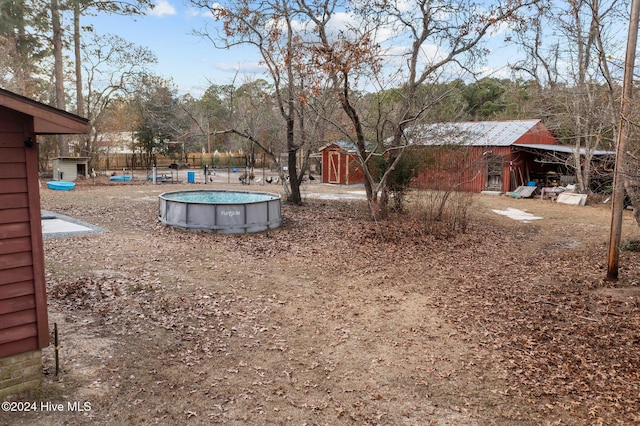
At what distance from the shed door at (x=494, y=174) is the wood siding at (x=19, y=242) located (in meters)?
22.1

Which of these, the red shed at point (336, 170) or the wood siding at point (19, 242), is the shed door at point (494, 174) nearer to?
the red shed at point (336, 170)

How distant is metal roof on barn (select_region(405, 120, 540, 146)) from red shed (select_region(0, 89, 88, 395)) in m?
10.2

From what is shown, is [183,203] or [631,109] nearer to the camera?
[631,109]

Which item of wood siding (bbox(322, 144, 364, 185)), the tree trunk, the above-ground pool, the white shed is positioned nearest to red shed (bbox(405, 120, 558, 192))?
the above-ground pool

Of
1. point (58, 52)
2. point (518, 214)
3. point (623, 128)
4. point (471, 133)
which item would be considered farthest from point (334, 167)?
point (623, 128)

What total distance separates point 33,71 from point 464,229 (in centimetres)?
2540

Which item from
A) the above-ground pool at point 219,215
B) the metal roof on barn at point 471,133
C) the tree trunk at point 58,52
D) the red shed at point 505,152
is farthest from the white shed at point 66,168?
the red shed at point 505,152

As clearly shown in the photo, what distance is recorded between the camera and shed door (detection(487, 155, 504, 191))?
22.7 metres

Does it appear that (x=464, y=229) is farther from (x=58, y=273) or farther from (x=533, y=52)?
(x=533, y=52)

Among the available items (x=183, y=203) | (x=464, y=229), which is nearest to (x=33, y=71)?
(x=183, y=203)

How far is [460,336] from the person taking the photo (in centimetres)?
566

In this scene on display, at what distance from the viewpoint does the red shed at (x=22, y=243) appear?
367 cm

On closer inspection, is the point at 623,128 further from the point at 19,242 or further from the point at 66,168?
the point at 66,168

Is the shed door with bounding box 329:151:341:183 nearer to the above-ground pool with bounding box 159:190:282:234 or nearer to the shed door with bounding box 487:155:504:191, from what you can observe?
the shed door with bounding box 487:155:504:191
